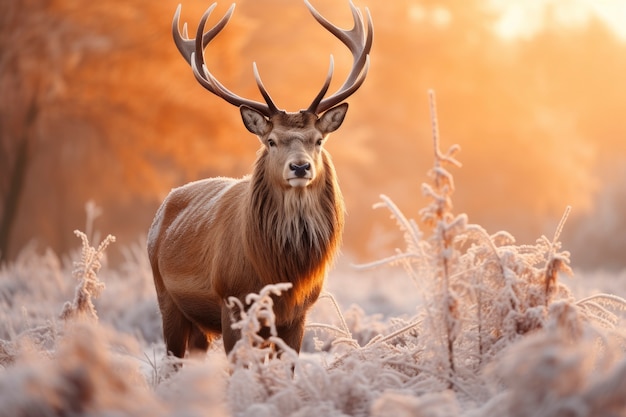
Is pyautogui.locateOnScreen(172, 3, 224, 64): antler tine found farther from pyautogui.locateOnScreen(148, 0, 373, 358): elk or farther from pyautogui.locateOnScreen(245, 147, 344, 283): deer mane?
pyautogui.locateOnScreen(245, 147, 344, 283): deer mane

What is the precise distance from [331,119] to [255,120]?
1.43ft

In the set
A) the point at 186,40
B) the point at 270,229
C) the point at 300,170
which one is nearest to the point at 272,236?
the point at 270,229

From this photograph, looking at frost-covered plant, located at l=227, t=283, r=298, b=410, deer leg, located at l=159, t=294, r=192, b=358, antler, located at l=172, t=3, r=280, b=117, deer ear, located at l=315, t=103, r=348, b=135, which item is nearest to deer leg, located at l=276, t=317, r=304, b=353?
deer leg, located at l=159, t=294, r=192, b=358

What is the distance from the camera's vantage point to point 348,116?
71.2ft

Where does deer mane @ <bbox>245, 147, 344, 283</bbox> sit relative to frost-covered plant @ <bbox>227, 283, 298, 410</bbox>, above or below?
above

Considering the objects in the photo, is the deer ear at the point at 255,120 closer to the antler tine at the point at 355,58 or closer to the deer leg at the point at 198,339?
the antler tine at the point at 355,58

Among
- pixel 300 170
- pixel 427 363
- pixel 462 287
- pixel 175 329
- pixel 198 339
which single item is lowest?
pixel 198 339

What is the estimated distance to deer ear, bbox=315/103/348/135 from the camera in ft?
16.2

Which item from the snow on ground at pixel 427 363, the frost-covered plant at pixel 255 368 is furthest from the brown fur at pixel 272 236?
the frost-covered plant at pixel 255 368

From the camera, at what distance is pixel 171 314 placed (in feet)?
17.9

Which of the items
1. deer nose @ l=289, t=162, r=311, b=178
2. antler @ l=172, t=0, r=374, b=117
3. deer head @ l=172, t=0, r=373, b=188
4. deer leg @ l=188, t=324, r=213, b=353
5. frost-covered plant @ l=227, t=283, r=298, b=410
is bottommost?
deer leg @ l=188, t=324, r=213, b=353

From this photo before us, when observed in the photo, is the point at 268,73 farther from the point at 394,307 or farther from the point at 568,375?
the point at 568,375

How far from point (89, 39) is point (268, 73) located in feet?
18.0

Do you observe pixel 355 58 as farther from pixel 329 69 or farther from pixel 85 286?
pixel 85 286
